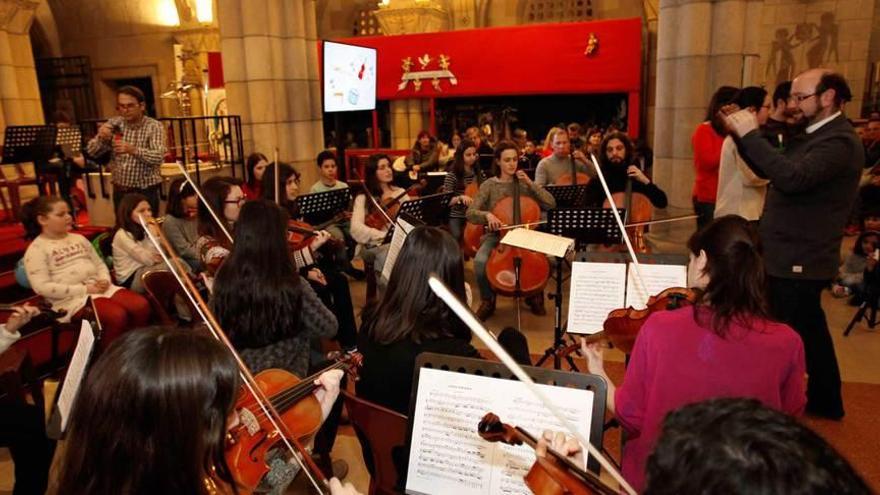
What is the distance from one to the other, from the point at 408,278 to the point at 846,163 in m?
1.98

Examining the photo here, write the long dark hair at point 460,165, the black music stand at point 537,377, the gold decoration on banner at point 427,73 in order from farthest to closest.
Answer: the gold decoration on banner at point 427,73 → the long dark hair at point 460,165 → the black music stand at point 537,377

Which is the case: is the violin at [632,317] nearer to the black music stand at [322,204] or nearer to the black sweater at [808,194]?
the black sweater at [808,194]

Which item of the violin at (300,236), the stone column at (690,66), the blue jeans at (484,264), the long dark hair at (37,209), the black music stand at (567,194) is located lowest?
the blue jeans at (484,264)

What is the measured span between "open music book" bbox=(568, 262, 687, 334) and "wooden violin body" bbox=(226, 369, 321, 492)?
4.05 feet

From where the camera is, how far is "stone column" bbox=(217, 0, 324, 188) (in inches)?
256

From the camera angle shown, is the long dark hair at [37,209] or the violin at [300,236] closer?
the long dark hair at [37,209]

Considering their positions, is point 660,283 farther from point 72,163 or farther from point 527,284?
point 72,163

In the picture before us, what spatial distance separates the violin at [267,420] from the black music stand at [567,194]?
9.97ft

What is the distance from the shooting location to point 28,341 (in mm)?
3629

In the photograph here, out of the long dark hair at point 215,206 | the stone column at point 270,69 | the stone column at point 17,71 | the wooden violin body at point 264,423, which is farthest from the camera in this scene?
the stone column at point 17,71

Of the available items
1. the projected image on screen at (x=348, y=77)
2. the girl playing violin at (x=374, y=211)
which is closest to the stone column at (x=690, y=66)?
the girl playing violin at (x=374, y=211)

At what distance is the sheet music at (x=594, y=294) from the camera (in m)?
2.68

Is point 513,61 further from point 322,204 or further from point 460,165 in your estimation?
point 322,204

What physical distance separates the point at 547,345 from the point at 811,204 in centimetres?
190
